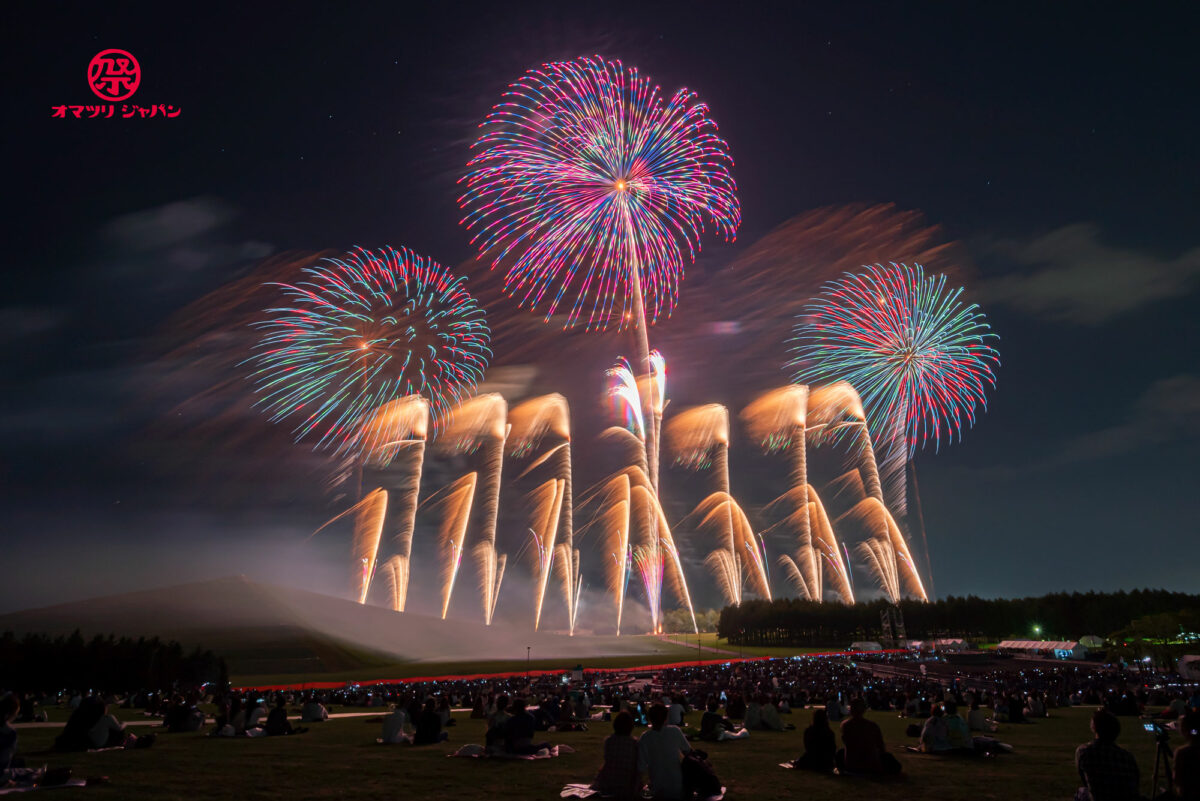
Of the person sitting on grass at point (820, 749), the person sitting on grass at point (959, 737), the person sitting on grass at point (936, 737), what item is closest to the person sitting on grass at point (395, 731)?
the person sitting on grass at point (820, 749)

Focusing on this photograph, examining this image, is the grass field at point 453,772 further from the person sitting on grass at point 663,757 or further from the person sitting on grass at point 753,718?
the person sitting on grass at point 753,718

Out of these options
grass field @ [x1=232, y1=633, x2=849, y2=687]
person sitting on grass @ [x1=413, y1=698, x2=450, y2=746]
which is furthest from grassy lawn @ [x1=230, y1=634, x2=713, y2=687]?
person sitting on grass @ [x1=413, y1=698, x2=450, y2=746]

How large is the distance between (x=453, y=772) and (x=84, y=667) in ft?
240

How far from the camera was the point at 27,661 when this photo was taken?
6856 centimetres

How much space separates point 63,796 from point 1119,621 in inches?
5515

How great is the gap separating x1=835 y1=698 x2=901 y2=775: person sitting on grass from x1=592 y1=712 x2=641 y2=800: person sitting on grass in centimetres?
437

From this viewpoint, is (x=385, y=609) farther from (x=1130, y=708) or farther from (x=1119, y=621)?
(x=1130, y=708)

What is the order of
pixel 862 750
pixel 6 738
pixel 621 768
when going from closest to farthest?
pixel 621 768 → pixel 6 738 → pixel 862 750

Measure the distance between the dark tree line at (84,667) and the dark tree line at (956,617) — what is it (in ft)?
309

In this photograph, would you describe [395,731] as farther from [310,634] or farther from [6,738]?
[310,634]

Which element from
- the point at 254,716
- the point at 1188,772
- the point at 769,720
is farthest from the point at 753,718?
the point at 1188,772

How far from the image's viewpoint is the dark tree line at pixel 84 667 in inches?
2667

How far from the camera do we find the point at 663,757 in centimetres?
1082

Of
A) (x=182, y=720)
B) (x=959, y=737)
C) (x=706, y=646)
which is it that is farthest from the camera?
(x=706, y=646)
